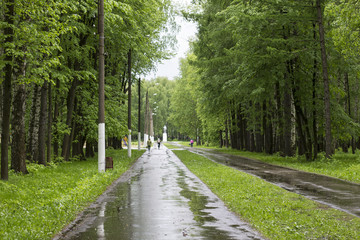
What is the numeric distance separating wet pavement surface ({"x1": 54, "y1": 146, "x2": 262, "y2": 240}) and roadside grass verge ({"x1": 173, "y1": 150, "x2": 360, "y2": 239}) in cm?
33

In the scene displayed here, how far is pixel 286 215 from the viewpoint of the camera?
8.56 m

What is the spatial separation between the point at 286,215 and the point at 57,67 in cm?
1827

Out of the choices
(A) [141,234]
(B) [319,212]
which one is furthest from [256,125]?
(A) [141,234]

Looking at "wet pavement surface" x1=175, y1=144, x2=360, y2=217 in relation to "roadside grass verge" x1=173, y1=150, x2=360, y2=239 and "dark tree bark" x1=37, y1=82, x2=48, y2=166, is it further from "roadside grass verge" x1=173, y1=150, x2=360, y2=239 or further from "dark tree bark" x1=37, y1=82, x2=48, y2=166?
"dark tree bark" x1=37, y1=82, x2=48, y2=166

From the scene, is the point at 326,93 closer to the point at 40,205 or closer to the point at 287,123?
the point at 287,123

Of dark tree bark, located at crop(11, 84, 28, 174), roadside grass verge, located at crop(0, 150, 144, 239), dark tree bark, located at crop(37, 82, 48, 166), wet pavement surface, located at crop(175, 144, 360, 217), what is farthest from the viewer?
dark tree bark, located at crop(37, 82, 48, 166)

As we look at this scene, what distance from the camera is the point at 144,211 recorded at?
9.38m

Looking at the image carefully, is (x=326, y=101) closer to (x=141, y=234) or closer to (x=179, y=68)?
(x=141, y=234)

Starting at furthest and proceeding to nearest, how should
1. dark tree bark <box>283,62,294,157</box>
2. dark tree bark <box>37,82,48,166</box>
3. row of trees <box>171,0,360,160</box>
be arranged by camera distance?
dark tree bark <box>283,62,294,157</box>, row of trees <box>171,0,360,160</box>, dark tree bark <box>37,82,48,166</box>

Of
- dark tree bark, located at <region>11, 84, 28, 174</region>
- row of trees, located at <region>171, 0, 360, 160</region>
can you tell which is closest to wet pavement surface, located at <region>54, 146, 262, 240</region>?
dark tree bark, located at <region>11, 84, 28, 174</region>

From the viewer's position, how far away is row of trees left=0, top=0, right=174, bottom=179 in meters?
14.0

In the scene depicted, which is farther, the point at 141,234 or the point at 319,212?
the point at 319,212

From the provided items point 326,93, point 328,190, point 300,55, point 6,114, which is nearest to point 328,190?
point 328,190

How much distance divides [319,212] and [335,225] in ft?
4.45
